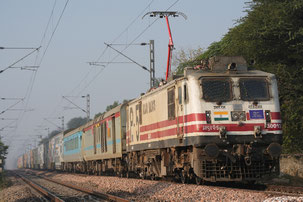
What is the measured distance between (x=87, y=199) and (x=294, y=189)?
255 inches

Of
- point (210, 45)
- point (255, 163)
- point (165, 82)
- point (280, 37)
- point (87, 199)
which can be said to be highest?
point (210, 45)

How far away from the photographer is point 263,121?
14.3 metres

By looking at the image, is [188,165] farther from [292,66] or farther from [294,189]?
[292,66]

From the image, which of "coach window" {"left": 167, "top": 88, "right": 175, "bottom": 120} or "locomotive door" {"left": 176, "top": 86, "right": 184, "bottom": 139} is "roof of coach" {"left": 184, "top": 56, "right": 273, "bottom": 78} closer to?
"locomotive door" {"left": 176, "top": 86, "right": 184, "bottom": 139}

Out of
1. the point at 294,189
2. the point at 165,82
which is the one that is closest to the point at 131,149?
the point at 165,82

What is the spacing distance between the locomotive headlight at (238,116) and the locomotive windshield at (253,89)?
0.51 m

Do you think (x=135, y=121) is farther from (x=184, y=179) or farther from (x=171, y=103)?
(x=171, y=103)

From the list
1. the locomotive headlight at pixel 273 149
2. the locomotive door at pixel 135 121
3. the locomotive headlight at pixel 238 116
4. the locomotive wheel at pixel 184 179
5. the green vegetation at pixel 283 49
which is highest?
the green vegetation at pixel 283 49

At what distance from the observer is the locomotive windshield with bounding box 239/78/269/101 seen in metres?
14.5

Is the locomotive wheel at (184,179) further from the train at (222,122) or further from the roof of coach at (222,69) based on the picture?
the roof of coach at (222,69)

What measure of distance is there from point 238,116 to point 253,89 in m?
1.05

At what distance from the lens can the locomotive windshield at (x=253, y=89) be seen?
14.5 meters

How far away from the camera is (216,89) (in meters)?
14.5

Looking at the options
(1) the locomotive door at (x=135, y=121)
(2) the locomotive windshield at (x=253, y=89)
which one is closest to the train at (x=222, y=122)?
(2) the locomotive windshield at (x=253, y=89)
